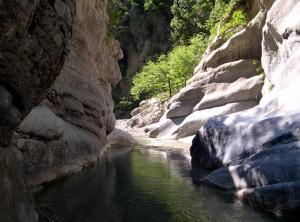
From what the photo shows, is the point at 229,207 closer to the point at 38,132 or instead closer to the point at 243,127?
the point at 243,127

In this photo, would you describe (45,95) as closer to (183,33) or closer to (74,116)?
(74,116)

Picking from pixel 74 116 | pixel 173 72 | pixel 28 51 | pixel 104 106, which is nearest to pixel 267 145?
pixel 74 116

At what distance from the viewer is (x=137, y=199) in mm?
13711

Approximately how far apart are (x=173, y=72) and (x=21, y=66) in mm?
43110

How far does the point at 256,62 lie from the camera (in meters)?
32.7

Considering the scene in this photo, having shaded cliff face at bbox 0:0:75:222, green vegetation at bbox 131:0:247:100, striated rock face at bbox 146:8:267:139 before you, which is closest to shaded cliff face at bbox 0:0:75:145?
shaded cliff face at bbox 0:0:75:222

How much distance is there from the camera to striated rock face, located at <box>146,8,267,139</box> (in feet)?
103

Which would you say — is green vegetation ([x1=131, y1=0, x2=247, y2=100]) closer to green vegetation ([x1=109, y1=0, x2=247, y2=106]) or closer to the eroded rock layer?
green vegetation ([x1=109, y1=0, x2=247, y2=106])

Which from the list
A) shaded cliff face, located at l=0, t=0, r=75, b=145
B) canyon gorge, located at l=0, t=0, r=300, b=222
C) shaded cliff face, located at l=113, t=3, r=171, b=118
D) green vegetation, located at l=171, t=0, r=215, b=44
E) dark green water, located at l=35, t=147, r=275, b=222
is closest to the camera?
shaded cliff face, located at l=0, t=0, r=75, b=145

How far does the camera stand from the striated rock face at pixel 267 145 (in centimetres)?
1203

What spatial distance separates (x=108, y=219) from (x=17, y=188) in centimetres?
323

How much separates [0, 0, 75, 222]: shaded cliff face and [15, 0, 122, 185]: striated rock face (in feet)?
13.7

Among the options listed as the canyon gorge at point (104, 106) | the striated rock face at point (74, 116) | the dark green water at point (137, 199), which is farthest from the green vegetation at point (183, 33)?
the dark green water at point (137, 199)

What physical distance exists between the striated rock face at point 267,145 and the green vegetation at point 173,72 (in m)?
24.8
